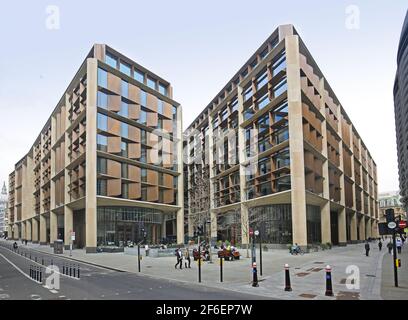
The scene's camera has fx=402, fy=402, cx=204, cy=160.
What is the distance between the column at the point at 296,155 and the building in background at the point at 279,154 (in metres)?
0.14

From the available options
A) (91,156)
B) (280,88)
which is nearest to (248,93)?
(280,88)

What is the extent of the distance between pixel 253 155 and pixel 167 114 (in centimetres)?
2302

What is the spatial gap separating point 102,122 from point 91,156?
251 inches

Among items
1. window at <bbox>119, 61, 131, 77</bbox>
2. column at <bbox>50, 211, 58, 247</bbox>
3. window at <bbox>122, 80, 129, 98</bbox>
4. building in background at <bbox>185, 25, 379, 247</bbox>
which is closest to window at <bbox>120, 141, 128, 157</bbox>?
window at <bbox>122, 80, 129, 98</bbox>

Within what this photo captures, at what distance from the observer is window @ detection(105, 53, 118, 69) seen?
7082 centimetres

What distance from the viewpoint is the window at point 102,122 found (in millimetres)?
67188

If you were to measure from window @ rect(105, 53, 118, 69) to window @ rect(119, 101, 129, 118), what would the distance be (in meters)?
6.90

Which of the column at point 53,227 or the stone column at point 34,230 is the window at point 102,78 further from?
A: the stone column at point 34,230

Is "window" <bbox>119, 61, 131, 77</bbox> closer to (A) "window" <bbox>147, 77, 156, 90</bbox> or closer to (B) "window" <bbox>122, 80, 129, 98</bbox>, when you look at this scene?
(B) "window" <bbox>122, 80, 129, 98</bbox>

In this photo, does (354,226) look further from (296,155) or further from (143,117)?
(143,117)

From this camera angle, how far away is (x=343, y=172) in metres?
83.1

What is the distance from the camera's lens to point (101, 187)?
67250mm

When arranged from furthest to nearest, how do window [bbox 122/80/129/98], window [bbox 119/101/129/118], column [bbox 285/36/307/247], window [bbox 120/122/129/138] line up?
window [bbox 122/80/129/98] → window [bbox 119/101/129/118] → window [bbox 120/122/129/138] → column [bbox 285/36/307/247]

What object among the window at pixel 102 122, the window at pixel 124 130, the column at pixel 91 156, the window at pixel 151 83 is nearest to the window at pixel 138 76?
the window at pixel 151 83
